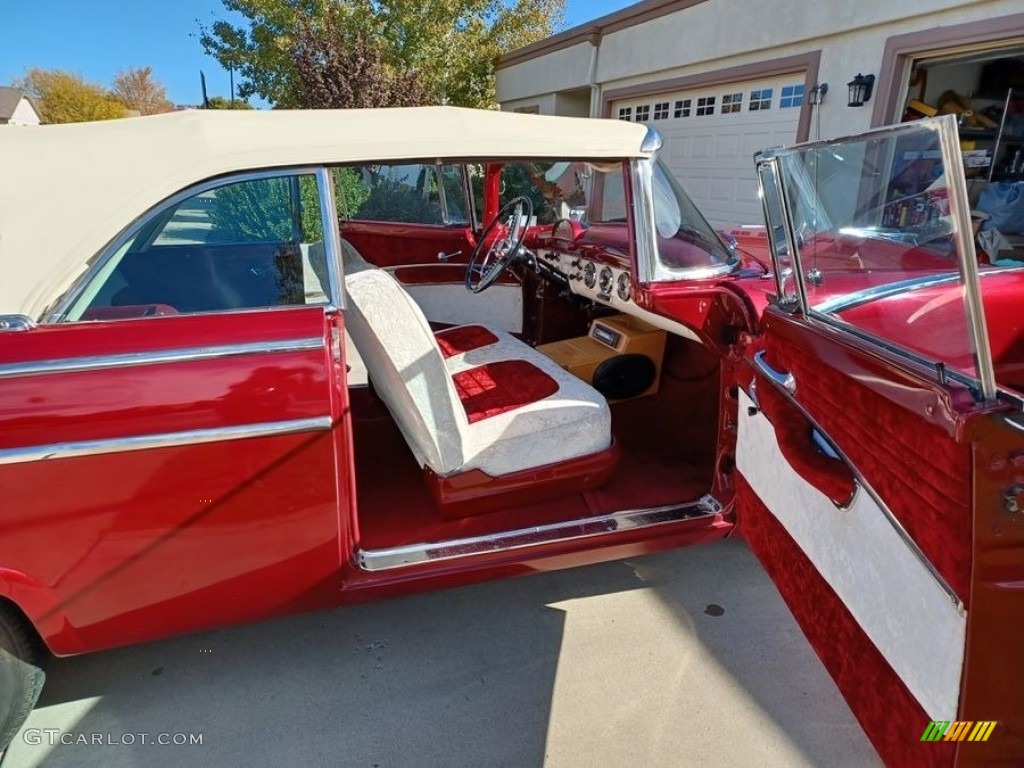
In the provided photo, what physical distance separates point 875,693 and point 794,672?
875mm

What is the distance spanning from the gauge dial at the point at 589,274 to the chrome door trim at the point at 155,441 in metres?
1.59

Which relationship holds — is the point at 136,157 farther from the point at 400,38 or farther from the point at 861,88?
the point at 400,38

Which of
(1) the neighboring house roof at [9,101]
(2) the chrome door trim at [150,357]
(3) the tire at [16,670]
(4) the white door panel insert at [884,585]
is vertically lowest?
(3) the tire at [16,670]

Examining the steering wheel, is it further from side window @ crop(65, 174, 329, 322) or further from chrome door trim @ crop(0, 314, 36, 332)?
chrome door trim @ crop(0, 314, 36, 332)

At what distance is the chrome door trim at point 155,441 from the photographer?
4.94 ft

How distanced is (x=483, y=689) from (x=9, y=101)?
44664mm

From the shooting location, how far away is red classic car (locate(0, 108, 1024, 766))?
1155 mm

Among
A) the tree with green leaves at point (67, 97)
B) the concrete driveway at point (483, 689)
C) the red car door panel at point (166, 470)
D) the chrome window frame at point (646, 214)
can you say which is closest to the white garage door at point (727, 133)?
the chrome window frame at point (646, 214)

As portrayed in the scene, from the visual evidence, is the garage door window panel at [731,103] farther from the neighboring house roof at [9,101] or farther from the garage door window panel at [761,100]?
the neighboring house roof at [9,101]

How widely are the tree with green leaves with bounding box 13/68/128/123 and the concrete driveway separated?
33.9m

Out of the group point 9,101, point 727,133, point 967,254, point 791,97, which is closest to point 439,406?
point 967,254

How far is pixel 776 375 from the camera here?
1.72 m

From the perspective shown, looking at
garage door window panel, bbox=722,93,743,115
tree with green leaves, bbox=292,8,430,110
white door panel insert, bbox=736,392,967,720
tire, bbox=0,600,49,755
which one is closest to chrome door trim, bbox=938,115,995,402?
white door panel insert, bbox=736,392,967,720

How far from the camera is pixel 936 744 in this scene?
1146 millimetres
